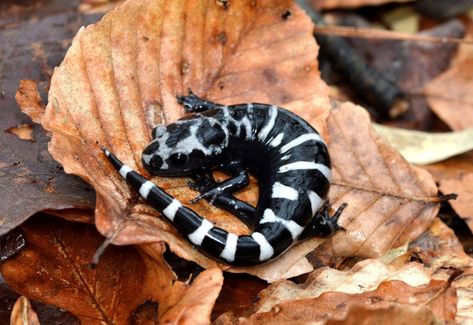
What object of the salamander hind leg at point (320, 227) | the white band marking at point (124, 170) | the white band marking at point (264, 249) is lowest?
the salamander hind leg at point (320, 227)

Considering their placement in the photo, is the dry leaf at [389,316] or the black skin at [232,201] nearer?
the dry leaf at [389,316]

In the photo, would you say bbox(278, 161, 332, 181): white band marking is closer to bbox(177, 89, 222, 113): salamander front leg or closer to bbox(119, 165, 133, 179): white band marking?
bbox(177, 89, 222, 113): salamander front leg

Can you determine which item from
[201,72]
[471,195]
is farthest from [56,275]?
[471,195]

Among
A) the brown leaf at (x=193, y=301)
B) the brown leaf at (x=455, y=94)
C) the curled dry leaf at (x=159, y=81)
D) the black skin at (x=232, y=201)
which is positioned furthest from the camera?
the brown leaf at (x=455, y=94)

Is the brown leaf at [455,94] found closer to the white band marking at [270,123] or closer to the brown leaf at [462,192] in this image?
the brown leaf at [462,192]

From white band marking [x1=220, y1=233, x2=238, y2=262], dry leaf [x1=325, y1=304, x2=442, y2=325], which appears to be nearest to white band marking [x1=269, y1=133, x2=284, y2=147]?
white band marking [x1=220, y1=233, x2=238, y2=262]

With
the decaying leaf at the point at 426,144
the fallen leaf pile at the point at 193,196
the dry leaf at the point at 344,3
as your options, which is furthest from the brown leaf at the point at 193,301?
the dry leaf at the point at 344,3

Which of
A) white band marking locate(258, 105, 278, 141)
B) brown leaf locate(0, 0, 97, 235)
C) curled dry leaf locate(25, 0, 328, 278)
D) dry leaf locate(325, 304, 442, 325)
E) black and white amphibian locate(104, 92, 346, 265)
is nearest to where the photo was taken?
dry leaf locate(325, 304, 442, 325)
